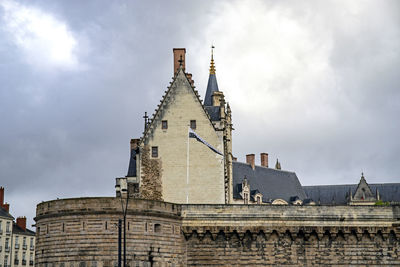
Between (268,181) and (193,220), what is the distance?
141 ft

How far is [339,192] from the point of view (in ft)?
343

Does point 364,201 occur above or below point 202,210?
above

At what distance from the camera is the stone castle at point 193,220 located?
4269 centimetres

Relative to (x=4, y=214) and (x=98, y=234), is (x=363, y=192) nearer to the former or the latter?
(x=4, y=214)

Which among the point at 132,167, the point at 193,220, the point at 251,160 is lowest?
the point at 193,220

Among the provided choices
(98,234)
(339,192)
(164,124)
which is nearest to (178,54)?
(164,124)

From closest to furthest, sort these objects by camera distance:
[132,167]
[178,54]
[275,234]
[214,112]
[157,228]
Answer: [157,228], [275,234], [214,112], [178,54], [132,167]

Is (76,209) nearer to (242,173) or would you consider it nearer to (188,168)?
(188,168)

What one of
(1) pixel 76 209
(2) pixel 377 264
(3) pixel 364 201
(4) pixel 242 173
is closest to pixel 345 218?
(2) pixel 377 264

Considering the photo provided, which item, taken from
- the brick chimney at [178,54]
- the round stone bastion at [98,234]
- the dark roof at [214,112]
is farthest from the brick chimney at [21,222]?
the round stone bastion at [98,234]

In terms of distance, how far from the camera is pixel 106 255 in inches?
1649

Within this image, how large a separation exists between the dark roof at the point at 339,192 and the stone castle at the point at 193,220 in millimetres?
48068

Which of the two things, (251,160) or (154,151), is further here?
(251,160)

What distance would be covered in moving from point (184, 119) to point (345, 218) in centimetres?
1572
